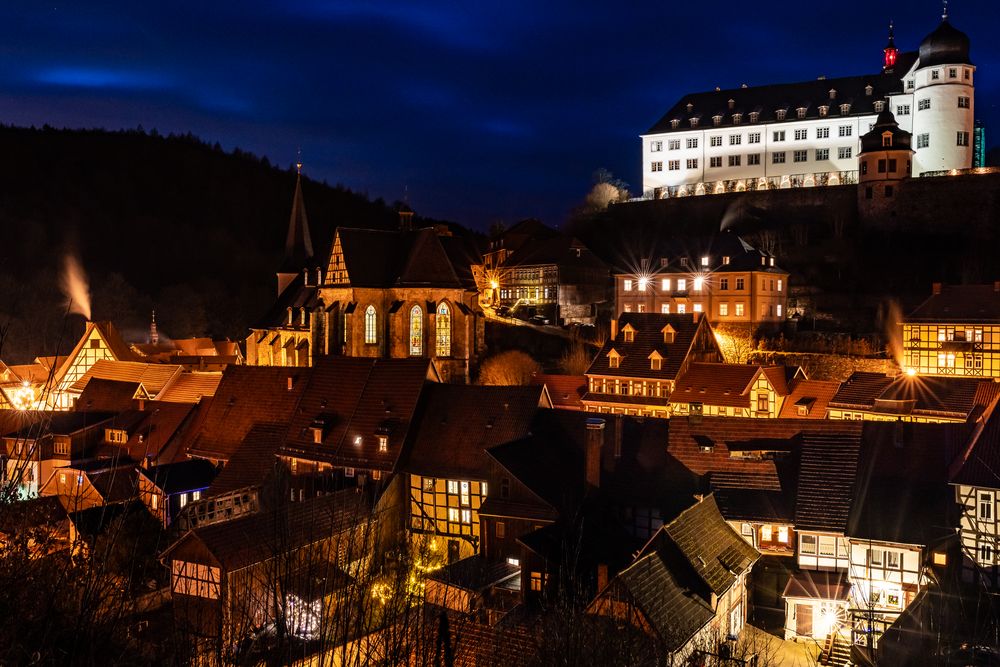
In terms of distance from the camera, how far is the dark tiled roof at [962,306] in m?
49.6

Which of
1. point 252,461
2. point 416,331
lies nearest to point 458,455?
point 252,461

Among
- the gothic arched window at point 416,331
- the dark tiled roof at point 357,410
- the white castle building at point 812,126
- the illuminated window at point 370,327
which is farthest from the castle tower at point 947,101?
the dark tiled roof at point 357,410

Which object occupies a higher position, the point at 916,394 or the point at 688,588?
the point at 916,394

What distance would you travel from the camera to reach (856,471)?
1145 inches

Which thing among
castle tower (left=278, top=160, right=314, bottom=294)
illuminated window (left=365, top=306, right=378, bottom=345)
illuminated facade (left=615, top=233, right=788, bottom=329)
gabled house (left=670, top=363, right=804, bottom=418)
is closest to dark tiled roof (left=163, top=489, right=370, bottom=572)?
gabled house (left=670, top=363, right=804, bottom=418)

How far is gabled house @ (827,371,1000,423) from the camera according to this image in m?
40.6

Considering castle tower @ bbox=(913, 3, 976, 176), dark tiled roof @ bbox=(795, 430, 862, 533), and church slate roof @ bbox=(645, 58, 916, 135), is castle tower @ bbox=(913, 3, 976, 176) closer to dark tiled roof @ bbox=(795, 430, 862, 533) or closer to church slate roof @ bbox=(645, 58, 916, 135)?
church slate roof @ bbox=(645, 58, 916, 135)

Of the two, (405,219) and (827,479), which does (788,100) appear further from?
(827,479)

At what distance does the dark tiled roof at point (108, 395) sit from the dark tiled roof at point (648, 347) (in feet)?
84.0

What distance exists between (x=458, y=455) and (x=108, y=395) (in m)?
26.8

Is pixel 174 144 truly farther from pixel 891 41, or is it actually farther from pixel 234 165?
pixel 891 41

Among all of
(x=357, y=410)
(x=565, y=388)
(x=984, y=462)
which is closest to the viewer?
(x=984, y=462)

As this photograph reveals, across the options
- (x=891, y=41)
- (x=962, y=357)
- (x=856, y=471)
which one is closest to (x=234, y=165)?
(x=891, y=41)

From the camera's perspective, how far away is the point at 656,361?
49.2 metres
